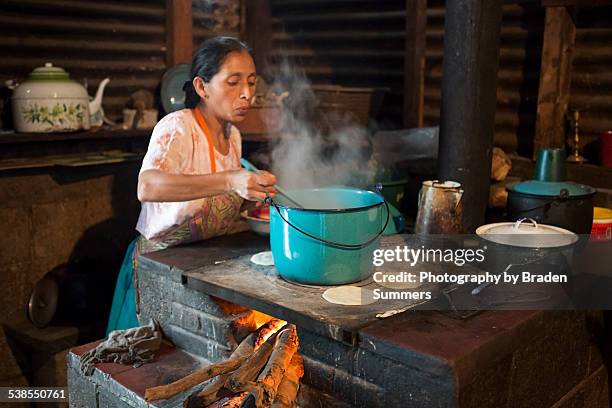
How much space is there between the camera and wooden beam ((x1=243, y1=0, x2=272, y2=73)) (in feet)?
24.2

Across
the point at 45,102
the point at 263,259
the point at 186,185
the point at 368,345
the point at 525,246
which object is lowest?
the point at 368,345

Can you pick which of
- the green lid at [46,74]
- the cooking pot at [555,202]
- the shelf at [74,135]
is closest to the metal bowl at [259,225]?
the cooking pot at [555,202]

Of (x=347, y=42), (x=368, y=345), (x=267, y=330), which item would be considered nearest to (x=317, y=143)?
(x=347, y=42)

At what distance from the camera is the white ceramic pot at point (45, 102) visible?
492 cm

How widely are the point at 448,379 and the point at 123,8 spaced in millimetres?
5084

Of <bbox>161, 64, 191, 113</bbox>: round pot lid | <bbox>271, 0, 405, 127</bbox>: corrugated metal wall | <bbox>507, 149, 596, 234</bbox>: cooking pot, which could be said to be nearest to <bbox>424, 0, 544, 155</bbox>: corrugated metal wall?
<bbox>271, 0, 405, 127</bbox>: corrugated metal wall

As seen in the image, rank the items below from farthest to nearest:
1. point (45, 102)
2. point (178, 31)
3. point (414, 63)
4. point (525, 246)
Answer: point (414, 63) < point (178, 31) < point (45, 102) < point (525, 246)

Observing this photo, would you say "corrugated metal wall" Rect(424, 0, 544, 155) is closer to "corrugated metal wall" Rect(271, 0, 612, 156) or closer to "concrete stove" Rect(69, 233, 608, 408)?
"corrugated metal wall" Rect(271, 0, 612, 156)

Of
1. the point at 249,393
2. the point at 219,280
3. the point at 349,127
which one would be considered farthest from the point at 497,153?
the point at 249,393

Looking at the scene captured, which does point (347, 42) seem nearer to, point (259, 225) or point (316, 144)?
point (316, 144)

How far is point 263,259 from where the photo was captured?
3.30 meters

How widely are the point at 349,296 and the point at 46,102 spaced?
3.39 metres

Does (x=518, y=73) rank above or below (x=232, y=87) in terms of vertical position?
above

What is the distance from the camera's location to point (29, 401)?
15.8 ft
